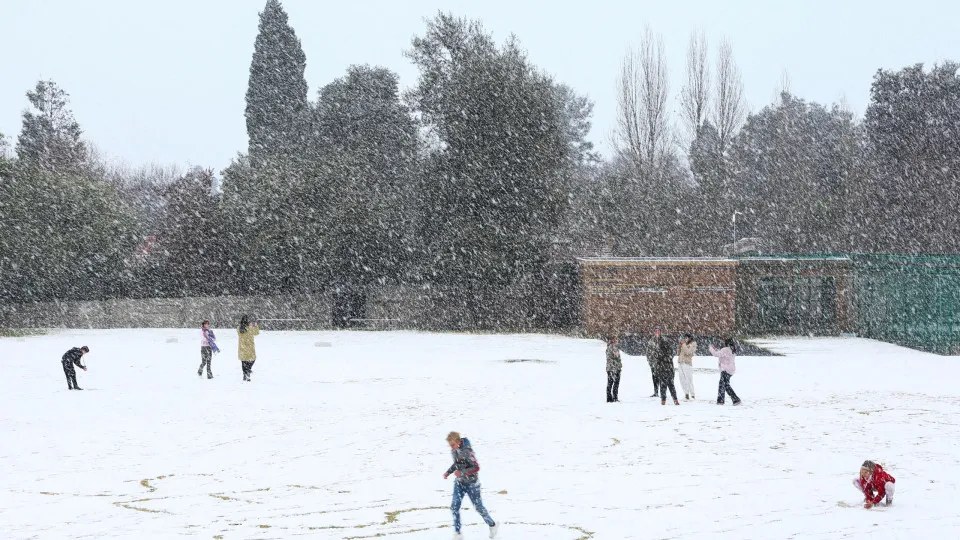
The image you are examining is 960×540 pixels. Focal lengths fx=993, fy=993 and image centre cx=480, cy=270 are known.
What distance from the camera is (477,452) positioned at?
1533 centimetres

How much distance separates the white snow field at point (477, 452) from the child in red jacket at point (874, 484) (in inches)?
7.3

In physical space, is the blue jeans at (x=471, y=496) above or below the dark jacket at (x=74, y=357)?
below

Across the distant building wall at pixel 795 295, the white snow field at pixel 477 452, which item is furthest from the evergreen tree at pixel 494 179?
the white snow field at pixel 477 452

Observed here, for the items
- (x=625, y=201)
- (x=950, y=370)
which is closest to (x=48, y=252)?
(x=625, y=201)

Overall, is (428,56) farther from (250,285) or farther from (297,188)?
(250,285)

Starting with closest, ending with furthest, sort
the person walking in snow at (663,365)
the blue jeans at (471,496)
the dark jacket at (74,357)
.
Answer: the blue jeans at (471,496) < the person walking in snow at (663,365) < the dark jacket at (74,357)

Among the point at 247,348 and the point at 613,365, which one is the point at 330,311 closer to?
the point at 247,348

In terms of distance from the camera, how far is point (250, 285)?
50469mm

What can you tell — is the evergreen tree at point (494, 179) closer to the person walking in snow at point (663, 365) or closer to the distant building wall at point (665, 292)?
the distant building wall at point (665, 292)

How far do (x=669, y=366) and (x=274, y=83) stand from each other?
47889 millimetres

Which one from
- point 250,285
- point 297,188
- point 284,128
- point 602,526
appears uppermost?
point 284,128

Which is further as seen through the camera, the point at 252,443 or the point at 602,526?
the point at 252,443

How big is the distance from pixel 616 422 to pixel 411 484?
5.99 metres

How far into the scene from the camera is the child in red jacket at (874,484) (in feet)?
36.2
